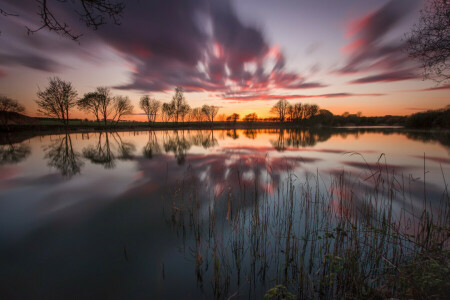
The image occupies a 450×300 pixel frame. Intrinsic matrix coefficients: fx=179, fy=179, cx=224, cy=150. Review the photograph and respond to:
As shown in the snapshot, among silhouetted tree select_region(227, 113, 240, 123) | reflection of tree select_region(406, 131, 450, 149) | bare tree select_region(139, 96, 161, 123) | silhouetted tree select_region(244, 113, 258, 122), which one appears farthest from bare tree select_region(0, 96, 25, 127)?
silhouetted tree select_region(244, 113, 258, 122)

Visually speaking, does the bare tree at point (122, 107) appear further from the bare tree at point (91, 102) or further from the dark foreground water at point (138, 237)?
the dark foreground water at point (138, 237)

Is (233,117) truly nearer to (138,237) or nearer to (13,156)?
(13,156)

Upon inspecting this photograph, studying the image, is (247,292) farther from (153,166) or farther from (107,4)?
(153,166)

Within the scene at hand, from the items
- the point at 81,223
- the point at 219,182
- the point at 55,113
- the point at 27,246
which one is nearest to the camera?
the point at 27,246

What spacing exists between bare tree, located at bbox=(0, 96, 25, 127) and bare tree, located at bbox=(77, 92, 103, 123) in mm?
14705

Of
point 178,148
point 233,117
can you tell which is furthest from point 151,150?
point 233,117

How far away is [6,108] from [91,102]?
60.8 ft

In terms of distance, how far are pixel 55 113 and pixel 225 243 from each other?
189 feet

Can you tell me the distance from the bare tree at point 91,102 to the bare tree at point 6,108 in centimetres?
1470

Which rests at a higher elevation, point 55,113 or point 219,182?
point 55,113

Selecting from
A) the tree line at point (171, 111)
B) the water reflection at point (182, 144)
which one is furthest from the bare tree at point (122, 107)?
the water reflection at point (182, 144)

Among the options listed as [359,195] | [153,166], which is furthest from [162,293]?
[153,166]

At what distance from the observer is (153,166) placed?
13.1 metres

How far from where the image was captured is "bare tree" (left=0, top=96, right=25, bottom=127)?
45750 mm
